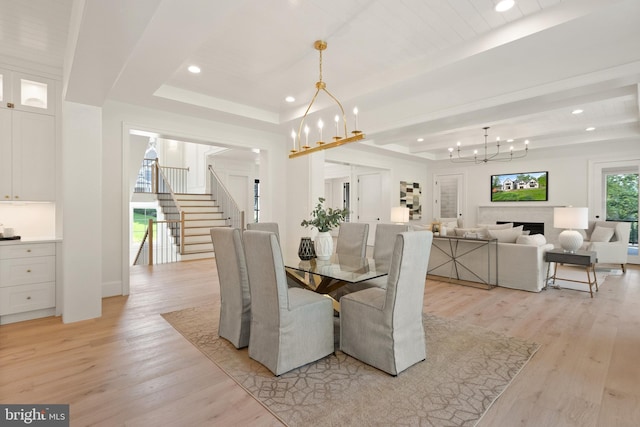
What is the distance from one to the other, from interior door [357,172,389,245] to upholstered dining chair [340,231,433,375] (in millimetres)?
6489

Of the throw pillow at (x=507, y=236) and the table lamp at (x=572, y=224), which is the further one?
the throw pillow at (x=507, y=236)

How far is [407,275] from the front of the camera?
85.3 inches

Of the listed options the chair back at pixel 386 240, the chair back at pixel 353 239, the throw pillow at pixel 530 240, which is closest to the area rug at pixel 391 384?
the chair back at pixel 386 240

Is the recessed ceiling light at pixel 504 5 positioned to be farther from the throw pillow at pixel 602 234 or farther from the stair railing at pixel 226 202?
the stair railing at pixel 226 202

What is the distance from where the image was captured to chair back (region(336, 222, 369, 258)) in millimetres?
3752

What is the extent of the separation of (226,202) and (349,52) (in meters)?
6.28

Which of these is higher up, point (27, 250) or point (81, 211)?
point (81, 211)

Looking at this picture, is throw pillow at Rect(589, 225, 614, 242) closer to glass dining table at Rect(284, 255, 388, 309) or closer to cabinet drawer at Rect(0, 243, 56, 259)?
glass dining table at Rect(284, 255, 388, 309)

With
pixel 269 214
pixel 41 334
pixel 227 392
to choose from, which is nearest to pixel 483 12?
pixel 227 392

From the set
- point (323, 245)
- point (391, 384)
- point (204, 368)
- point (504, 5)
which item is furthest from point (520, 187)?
point (204, 368)

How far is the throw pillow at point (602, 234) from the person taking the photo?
5.87 metres

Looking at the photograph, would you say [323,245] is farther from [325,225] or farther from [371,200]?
[371,200]

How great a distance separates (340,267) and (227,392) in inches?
52.3

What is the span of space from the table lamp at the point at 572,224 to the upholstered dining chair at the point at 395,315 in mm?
3436
